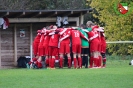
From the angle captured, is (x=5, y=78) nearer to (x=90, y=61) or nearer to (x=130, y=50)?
(x=90, y=61)

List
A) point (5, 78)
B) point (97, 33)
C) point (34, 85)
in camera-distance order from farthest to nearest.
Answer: point (97, 33) → point (5, 78) → point (34, 85)

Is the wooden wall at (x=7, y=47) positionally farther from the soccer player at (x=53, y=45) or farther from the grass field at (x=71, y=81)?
the grass field at (x=71, y=81)

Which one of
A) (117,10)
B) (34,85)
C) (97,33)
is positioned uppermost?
(117,10)

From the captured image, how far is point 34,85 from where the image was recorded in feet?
42.7

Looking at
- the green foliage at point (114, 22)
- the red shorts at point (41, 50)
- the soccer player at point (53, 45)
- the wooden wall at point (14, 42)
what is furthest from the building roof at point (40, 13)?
the green foliage at point (114, 22)

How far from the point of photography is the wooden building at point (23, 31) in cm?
2530

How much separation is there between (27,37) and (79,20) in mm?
2579

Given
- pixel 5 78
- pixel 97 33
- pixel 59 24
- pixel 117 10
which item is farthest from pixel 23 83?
pixel 117 10

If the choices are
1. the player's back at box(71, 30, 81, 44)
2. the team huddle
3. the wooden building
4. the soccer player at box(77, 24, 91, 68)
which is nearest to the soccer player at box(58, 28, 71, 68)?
the team huddle

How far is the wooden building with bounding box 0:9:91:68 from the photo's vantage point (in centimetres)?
2530

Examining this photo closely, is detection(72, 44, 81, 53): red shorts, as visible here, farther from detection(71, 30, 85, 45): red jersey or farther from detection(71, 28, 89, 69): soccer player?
detection(71, 30, 85, 45): red jersey

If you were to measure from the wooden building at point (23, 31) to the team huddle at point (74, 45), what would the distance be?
4113 millimetres

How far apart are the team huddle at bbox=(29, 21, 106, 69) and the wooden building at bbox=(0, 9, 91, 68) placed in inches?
162

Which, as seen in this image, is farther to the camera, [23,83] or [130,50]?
[130,50]
